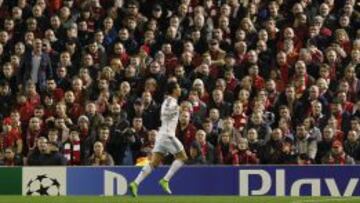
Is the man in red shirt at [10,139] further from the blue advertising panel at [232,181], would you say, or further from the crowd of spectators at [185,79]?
the blue advertising panel at [232,181]

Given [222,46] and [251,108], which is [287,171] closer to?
[251,108]

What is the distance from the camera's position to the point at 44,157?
22.5m

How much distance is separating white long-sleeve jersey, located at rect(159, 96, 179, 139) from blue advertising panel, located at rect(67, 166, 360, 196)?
198 centimetres

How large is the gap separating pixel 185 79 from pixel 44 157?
3.10 meters

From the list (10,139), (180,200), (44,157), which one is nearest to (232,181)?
(180,200)

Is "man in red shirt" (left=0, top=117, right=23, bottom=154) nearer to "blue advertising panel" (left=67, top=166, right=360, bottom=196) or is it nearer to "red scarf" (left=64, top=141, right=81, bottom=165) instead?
"red scarf" (left=64, top=141, right=81, bottom=165)

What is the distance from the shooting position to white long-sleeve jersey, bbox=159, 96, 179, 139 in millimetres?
19547

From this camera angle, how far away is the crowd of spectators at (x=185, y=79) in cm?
2223

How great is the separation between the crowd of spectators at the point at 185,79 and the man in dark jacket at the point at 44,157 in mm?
22

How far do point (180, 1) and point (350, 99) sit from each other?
4977mm

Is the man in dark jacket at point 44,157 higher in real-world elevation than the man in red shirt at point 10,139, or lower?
lower

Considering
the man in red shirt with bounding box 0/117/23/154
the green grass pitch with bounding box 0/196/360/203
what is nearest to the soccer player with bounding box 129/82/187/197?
the green grass pitch with bounding box 0/196/360/203

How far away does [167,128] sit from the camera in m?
19.7

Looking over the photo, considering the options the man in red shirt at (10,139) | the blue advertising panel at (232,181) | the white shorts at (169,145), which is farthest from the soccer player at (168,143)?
the man in red shirt at (10,139)
